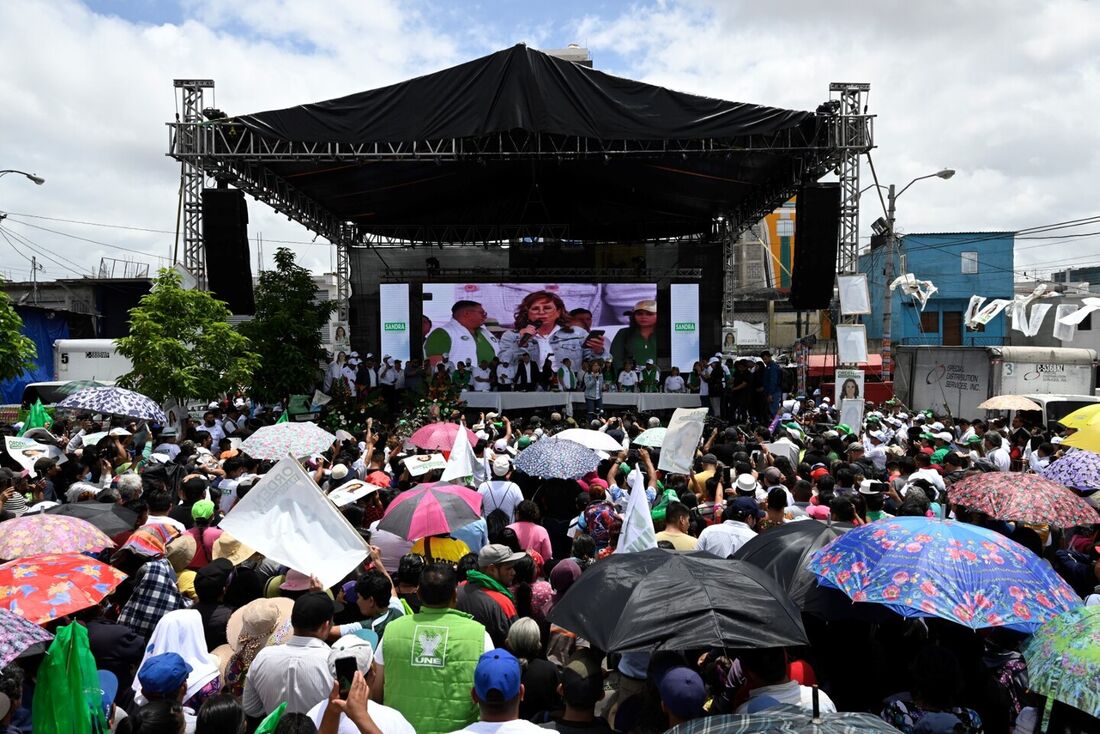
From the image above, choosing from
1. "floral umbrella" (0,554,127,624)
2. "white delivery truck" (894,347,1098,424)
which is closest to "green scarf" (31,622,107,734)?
"floral umbrella" (0,554,127,624)

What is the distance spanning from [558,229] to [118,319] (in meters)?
22.2

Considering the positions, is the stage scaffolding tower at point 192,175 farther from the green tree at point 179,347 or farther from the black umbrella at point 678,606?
the black umbrella at point 678,606

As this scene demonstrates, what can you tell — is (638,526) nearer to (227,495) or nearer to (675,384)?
(227,495)

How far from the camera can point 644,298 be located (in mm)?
21688

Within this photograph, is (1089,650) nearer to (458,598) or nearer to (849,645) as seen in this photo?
(849,645)

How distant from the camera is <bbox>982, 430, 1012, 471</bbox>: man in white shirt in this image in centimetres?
923

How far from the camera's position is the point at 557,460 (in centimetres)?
714

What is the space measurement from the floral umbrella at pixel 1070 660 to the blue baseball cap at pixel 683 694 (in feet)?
3.77

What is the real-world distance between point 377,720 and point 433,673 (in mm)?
517

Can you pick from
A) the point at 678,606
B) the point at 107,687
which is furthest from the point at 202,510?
the point at 678,606

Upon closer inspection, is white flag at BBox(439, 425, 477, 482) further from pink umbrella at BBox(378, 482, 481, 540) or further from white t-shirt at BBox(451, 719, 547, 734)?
white t-shirt at BBox(451, 719, 547, 734)

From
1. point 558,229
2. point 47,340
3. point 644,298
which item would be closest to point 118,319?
point 47,340

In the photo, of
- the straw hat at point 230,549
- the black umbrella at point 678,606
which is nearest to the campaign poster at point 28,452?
the straw hat at point 230,549

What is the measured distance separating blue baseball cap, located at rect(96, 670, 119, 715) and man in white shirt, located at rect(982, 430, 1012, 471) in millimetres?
8720
